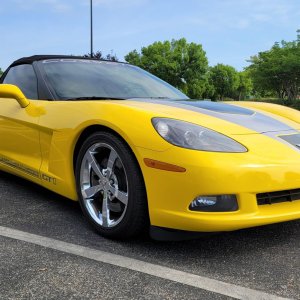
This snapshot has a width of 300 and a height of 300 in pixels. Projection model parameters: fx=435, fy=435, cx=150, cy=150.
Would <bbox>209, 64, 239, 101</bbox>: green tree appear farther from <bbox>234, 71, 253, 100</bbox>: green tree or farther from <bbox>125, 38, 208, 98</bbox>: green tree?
<bbox>125, 38, 208, 98</bbox>: green tree

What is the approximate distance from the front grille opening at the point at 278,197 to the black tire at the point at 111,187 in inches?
26.8

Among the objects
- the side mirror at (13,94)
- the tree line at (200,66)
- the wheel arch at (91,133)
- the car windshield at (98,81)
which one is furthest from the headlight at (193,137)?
the tree line at (200,66)

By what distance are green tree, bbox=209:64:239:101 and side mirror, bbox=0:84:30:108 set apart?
225ft

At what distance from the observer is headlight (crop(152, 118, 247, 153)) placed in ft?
8.18

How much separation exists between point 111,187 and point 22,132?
47.5 inches

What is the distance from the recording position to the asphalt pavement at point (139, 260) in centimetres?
218

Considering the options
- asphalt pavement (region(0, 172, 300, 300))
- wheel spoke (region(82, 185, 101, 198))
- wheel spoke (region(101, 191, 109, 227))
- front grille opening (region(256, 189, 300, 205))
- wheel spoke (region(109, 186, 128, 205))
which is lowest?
asphalt pavement (region(0, 172, 300, 300))

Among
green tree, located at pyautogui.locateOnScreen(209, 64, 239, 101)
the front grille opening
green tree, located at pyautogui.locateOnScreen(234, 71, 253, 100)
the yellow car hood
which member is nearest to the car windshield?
the yellow car hood

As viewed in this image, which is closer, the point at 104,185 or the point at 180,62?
the point at 104,185

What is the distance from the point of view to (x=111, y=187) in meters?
2.85

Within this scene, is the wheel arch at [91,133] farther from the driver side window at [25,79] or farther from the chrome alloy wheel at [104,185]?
the driver side window at [25,79]

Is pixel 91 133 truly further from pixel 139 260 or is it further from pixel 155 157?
pixel 139 260

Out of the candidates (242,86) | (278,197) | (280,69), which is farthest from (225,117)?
(242,86)

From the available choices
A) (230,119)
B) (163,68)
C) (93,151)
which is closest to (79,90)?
(93,151)
